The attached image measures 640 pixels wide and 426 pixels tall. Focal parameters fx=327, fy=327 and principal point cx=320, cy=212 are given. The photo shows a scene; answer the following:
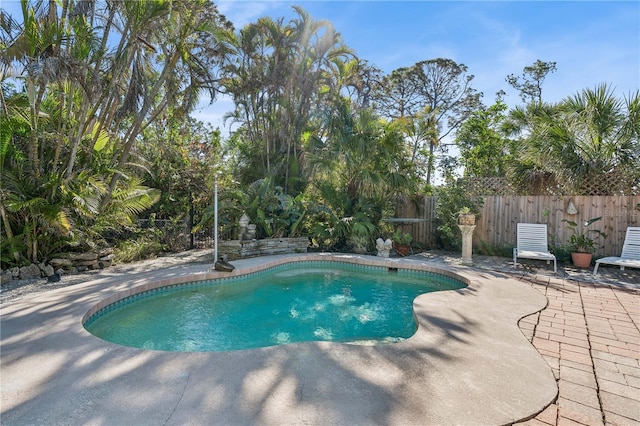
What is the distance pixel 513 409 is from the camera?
2166 millimetres

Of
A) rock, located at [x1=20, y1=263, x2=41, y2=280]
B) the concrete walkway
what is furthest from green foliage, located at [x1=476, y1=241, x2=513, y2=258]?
rock, located at [x1=20, y1=263, x2=41, y2=280]

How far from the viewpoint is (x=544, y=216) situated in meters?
8.66

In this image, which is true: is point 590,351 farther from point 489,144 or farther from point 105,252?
point 489,144

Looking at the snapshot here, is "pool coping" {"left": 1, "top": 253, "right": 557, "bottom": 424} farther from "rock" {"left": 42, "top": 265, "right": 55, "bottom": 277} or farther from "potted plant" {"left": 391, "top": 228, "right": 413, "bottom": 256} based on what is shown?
"potted plant" {"left": 391, "top": 228, "right": 413, "bottom": 256}

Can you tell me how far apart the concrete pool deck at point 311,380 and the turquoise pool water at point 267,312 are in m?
0.90

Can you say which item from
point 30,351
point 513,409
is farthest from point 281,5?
point 513,409

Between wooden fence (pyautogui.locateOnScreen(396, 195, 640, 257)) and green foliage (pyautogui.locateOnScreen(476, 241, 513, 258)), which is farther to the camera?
green foliage (pyautogui.locateOnScreen(476, 241, 513, 258))

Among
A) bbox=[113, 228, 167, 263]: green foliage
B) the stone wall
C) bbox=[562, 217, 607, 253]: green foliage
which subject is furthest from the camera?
the stone wall

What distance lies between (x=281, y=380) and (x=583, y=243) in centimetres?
834

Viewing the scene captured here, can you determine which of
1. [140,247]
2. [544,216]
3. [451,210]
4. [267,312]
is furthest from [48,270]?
[544,216]

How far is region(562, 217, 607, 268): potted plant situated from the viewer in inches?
296

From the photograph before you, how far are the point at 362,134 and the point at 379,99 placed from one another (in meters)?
14.2

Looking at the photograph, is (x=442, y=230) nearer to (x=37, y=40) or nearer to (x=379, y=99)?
(x=37, y=40)

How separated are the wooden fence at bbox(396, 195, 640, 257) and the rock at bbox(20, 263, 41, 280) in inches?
377
